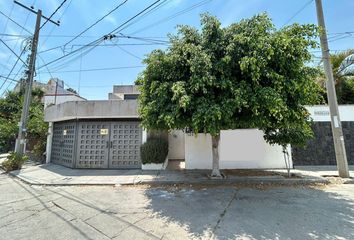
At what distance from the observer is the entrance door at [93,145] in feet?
38.5

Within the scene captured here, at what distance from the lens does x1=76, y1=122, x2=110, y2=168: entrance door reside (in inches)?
462

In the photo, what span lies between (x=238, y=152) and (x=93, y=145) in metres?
7.72

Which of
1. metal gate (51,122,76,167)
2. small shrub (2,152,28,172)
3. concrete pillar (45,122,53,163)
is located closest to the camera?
small shrub (2,152,28,172)

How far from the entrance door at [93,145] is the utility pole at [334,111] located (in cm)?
1051

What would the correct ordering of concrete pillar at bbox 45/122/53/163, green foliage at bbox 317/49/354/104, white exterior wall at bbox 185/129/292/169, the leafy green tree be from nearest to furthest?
the leafy green tree, white exterior wall at bbox 185/129/292/169, green foliage at bbox 317/49/354/104, concrete pillar at bbox 45/122/53/163

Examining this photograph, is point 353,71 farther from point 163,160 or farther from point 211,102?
point 163,160

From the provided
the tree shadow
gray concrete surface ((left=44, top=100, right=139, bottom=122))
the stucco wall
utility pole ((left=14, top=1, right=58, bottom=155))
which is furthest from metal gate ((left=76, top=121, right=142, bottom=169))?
the stucco wall

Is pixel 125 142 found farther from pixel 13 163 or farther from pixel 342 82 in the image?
pixel 342 82

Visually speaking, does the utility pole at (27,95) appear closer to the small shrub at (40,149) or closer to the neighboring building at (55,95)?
the small shrub at (40,149)

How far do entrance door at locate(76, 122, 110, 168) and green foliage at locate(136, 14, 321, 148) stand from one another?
495cm

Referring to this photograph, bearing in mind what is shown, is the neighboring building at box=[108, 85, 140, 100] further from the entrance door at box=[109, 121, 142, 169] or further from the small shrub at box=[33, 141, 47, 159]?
the entrance door at box=[109, 121, 142, 169]

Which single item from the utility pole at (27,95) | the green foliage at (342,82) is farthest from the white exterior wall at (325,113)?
the utility pole at (27,95)

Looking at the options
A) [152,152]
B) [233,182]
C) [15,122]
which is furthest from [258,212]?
[15,122]

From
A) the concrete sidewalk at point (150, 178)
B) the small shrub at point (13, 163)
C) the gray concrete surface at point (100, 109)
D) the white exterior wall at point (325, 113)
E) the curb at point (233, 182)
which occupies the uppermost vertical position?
the gray concrete surface at point (100, 109)
